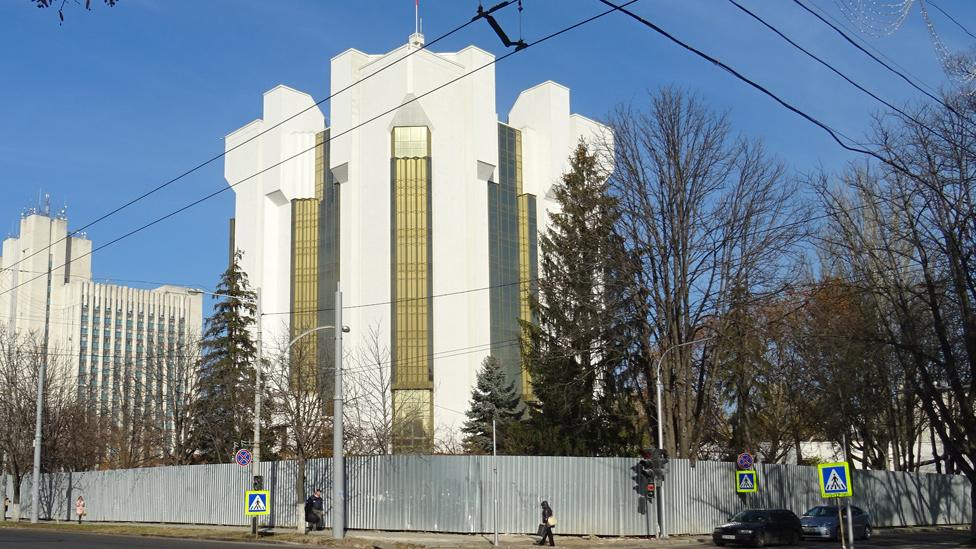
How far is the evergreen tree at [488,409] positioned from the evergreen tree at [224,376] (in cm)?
1562

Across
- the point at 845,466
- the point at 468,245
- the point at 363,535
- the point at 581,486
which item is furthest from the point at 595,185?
the point at 468,245

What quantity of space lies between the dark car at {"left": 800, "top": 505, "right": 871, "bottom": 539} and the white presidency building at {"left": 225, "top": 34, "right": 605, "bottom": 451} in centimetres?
3812

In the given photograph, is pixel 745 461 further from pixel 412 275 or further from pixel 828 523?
pixel 412 275

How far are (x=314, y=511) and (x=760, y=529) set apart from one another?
14.5 m

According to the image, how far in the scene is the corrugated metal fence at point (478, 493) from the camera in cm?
3070

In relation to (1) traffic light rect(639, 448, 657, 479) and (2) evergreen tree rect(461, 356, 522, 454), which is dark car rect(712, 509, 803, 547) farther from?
(2) evergreen tree rect(461, 356, 522, 454)

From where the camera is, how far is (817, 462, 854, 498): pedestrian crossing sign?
20.6m

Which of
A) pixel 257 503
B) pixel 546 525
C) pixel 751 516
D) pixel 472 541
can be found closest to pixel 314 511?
pixel 257 503

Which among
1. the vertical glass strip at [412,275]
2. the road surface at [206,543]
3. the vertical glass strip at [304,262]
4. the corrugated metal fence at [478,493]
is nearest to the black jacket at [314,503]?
the corrugated metal fence at [478,493]

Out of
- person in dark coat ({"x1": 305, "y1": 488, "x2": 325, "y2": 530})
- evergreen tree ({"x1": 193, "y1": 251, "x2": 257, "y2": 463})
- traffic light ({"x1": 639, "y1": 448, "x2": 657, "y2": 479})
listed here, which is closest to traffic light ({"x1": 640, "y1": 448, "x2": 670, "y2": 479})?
traffic light ({"x1": 639, "y1": 448, "x2": 657, "y2": 479})

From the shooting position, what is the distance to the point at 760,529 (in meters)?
29.6

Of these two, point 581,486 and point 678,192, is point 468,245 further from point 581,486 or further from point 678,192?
point 581,486

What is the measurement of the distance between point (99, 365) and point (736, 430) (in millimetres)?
129023

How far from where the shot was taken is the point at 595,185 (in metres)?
46.7
